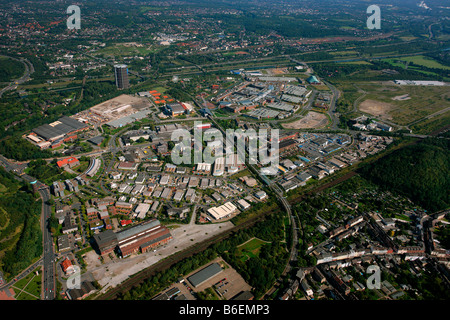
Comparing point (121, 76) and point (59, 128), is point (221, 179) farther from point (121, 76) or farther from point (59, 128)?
point (121, 76)

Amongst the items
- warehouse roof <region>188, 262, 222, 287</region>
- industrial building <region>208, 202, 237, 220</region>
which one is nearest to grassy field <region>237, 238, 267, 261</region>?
warehouse roof <region>188, 262, 222, 287</region>

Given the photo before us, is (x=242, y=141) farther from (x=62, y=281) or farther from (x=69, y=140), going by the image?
(x=62, y=281)

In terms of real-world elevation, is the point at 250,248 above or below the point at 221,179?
below

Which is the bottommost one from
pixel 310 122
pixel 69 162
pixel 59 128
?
pixel 69 162

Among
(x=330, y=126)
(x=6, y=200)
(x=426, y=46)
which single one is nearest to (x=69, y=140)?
(x=6, y=200)

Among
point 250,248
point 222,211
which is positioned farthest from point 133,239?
point 250,248

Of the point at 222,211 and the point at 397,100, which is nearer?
the point at 222,211
